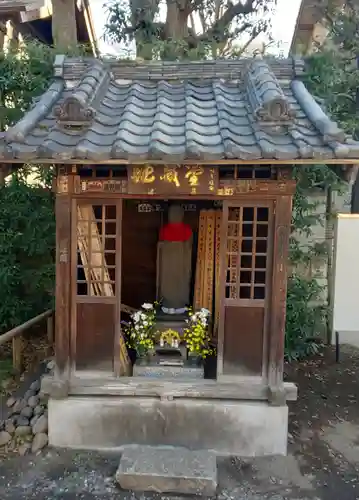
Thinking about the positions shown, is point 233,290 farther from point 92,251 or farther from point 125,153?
point 125,153

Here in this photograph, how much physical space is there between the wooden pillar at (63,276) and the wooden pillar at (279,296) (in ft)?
8.15

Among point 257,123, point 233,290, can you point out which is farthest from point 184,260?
point 257,123

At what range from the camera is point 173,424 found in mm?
6223

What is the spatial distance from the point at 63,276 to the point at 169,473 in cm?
257

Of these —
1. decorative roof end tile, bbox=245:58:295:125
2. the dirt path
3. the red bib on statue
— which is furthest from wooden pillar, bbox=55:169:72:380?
decorative roof end tile, bbox=245:58:295:125

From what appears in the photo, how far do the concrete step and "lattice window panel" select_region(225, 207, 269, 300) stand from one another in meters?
2.00

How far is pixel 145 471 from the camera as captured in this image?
5.56 metres

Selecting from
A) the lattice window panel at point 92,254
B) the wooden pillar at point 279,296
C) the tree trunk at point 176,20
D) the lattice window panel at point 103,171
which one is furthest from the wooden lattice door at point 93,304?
the tree trunk at point 176,20

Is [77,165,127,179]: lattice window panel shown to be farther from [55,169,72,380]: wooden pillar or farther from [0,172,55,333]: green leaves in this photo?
[0,172,55,333]: green leaves

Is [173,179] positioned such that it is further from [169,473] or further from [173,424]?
[169,473]

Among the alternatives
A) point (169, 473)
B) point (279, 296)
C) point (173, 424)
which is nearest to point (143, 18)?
point (279, 296)

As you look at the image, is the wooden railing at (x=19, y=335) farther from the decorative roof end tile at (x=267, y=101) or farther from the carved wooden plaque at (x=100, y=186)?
the decorative roof end tile at (x=267, y=101)

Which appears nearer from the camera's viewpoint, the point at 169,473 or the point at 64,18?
the point at 169,473

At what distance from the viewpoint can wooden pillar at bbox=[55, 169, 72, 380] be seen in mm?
5887
